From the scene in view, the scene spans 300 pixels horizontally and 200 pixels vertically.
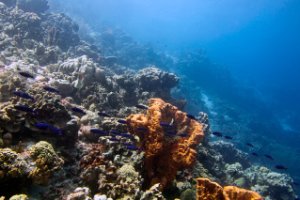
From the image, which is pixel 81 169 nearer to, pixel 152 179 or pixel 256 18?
pixel 152 179

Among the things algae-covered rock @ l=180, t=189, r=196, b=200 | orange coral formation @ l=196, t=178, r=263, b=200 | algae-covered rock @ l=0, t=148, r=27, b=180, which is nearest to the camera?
algae-covered rock @ l=0, t=148, r=27, b=180

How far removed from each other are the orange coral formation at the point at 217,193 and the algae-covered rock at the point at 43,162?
2.69 metres

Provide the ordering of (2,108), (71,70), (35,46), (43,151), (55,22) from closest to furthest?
(43,151)
(2,108)
(71,70)
(35,46)
(55,22)

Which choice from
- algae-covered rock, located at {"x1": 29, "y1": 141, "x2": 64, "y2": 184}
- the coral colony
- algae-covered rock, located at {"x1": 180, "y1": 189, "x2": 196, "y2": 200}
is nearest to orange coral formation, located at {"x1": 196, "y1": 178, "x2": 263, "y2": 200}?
the coral colony

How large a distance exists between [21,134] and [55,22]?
18996 mm

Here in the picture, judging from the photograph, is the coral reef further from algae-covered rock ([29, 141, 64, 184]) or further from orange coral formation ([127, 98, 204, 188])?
algae-covered rock ([29, 141, 64, 184])

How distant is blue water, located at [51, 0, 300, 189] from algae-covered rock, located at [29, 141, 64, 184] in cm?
2121

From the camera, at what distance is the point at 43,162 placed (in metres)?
5.07

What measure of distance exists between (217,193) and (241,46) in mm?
180380

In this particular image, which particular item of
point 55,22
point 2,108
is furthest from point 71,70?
point 55,22

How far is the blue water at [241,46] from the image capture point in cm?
3681

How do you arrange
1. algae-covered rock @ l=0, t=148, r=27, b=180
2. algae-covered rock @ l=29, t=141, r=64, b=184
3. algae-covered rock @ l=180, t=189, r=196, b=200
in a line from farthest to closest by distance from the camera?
algae-covered rock @ l=180, t=189, r=196, b=200 < algae-covered rock @ l=29, t=141, r=64, b=184 < algae-covered rock @ l=0, t=148, r=27, b=180

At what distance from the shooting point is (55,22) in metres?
23.1

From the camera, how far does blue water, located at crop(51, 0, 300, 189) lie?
121 ft
